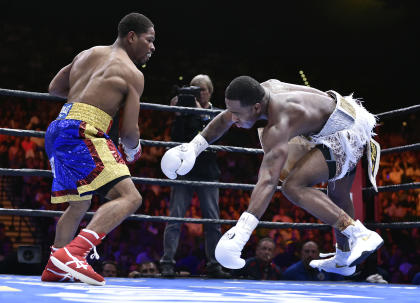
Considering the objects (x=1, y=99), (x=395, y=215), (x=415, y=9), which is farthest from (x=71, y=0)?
(x=395, y=215)

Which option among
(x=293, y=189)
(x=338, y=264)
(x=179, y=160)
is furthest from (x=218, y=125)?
(x=338, y=264)

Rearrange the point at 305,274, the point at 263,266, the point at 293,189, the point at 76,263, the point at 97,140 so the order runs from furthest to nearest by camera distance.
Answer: the point at 263,266, the point at 305,274, the point at 293,189, the point at 97,140, the point at 76,263

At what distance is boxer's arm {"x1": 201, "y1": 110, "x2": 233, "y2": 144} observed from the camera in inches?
100

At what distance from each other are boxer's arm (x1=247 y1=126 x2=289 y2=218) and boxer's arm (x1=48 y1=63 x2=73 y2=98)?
802mm

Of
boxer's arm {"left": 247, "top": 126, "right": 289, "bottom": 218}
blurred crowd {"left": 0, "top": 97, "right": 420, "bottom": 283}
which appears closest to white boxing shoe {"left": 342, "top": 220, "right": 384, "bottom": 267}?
boxer's arm {"left": 247, "top": 126, "right": 289, "bottom": 218}

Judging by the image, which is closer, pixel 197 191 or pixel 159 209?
pixel 197 191

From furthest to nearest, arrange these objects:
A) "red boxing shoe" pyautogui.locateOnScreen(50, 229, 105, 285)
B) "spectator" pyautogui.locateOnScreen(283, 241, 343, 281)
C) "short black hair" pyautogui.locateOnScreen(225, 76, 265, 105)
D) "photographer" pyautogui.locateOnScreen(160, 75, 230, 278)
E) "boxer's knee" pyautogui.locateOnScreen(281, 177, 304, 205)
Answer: "spectator" pyautogui.locateOnScreen(283, 241, 343, 281) < "photographer" pyautogui.locateOnScreen(160, 75, 230, 278) < "boxer's knee" pyautogui.locateOnScreen(281, 177, 304, 205) < "short black hair" pyautogui.locateOnScreen(225, 76, 265, 105) < "red boxing shoe" pyautogui.locateOnScreen(50, 229, 105, 285)

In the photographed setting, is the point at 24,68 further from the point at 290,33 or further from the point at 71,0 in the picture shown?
the point at 290,33

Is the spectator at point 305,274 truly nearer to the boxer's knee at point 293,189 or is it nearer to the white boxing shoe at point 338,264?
the white boxing shoe at point 338,264

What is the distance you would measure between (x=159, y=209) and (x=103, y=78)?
14.8ft

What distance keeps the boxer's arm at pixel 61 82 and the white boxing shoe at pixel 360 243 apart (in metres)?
1.19

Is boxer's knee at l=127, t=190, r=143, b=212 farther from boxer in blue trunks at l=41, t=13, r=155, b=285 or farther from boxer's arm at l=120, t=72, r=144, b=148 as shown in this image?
boxer's arm at l=120, t=72, r=144, b=148

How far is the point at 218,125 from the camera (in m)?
2.57

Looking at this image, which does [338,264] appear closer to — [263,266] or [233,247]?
[233,247]
